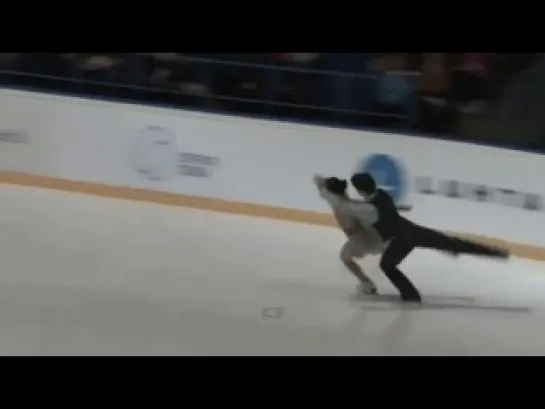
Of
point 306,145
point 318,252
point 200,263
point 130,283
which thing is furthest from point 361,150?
point 130,283

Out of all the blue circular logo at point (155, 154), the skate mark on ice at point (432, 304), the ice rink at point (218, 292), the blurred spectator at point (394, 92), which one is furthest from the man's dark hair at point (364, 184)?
the blue circular logo at point (155, 154)

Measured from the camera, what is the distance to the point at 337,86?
4.20m

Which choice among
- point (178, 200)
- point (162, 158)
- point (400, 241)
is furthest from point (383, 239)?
point (162, 158)

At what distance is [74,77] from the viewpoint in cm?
452

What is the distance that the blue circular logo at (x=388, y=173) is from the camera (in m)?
4.12

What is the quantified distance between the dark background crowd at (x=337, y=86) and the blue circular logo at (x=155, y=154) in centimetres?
13

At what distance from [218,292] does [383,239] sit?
580mm

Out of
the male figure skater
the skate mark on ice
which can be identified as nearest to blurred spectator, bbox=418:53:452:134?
the male figure skater

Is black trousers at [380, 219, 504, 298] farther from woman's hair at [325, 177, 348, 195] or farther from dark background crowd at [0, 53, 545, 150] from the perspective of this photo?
dark background crowd at [0, 53, 545, 150]

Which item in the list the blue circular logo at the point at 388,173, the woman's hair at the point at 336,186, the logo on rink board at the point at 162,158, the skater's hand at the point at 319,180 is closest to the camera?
the woman's hair at the point at 336,186

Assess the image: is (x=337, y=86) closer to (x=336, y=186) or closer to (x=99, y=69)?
(x=336, y=186)

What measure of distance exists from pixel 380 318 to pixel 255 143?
4.27 feet

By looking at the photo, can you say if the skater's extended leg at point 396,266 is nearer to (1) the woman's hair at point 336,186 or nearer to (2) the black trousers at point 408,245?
(2) the black trousers at point 408,245
